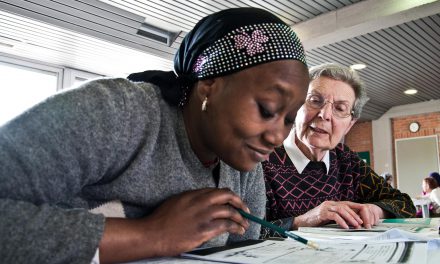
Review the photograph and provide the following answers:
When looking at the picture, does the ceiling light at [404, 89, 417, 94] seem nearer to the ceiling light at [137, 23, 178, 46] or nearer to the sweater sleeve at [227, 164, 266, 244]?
the ceiling light at [137, 23, 178, 46]

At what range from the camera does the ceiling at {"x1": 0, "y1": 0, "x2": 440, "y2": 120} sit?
4.73m

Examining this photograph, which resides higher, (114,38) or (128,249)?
(114,38)

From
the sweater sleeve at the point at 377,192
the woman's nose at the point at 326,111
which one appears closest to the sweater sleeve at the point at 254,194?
the woman's nose at the point at 326,111

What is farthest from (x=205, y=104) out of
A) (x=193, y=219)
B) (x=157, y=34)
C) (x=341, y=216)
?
(x=157, y=34)

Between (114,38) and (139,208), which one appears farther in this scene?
(114,38)

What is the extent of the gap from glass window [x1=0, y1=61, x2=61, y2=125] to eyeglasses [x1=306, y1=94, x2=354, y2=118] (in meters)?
5.21

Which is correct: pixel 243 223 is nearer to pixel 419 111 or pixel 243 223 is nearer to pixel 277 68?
pixel 277 68

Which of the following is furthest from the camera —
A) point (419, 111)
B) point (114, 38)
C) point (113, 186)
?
point (419, 111)

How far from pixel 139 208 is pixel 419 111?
10696mm

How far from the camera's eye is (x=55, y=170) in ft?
2.26

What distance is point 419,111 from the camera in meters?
10.1

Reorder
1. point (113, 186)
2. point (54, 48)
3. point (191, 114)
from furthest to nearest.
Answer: point (54, 48)
point (191, 114)
point (113, 186)

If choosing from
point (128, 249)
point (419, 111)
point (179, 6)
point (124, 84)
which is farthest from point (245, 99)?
point (419, 111)

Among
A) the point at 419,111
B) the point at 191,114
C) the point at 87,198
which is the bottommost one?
the point at 87,198
